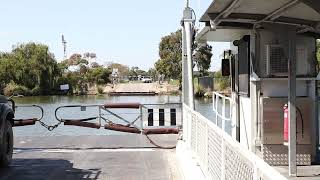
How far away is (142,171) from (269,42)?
3.69 metres

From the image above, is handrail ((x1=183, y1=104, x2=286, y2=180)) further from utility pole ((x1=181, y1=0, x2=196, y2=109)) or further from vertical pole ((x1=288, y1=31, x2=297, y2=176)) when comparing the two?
utility pole ((x1=181, y1=0, x2=196, y2=109))

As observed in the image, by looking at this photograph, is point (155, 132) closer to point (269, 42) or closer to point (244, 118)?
point (244, 118)

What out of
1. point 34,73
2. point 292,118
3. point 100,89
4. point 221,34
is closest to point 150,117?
point 221,34

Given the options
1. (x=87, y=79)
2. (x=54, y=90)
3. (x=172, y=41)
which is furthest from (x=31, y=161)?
(x=87, y=79)

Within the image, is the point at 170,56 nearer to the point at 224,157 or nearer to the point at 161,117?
the point at 161,117

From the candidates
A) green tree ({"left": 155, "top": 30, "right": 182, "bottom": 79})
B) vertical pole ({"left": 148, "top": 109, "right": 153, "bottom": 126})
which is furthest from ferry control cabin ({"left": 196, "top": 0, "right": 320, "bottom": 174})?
green tree ({"left": 155, "top": 30, "right": 182, "bottom": 79})

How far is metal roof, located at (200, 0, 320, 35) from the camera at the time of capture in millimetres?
7564

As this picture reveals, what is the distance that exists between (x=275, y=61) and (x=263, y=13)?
1.59 m

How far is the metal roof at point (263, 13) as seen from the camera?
7564 millimetres

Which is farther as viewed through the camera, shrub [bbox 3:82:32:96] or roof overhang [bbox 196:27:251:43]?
shrub [bbox 3:82:32:96]

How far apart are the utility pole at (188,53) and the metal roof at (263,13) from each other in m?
2.18

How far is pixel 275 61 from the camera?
1021cm

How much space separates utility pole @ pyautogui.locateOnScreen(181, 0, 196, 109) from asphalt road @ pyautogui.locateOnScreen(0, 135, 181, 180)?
1.51 metres

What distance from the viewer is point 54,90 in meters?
86.1
